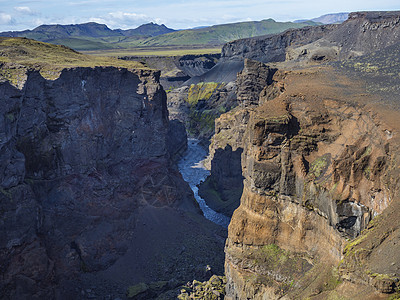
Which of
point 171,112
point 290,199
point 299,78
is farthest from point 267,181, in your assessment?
point 171,112

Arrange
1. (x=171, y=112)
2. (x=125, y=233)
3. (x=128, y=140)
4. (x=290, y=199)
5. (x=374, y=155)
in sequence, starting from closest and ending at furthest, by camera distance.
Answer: (x=374, y=155) → (x=290, y=199) → (x=125, y=233) → (x=128, y=140) → (x=171, y=112)

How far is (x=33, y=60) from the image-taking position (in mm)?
71625

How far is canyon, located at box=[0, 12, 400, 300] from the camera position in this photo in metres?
35.3

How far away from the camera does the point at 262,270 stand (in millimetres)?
42906

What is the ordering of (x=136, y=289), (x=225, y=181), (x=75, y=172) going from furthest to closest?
1. (x=225, y=181)
2. (x=75, y=172)
3. (x=136, y=289)

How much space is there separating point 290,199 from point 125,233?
3647 centimetres

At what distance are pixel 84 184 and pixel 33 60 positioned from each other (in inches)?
858

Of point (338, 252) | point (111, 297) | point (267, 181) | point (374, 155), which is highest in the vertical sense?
point (374, 155)

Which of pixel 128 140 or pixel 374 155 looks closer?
pixel 374 155

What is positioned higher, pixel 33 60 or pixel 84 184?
pixel 33 60

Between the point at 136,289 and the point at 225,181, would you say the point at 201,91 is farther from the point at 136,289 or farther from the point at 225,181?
the point at 136,289

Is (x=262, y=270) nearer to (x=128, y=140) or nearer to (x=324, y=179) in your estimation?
(x=324, y=179)

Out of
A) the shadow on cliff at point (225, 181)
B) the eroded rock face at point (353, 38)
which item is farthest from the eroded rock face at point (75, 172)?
the eroded rock face at point (353, 38)

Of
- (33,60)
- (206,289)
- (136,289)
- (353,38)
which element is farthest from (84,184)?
(353,38)
